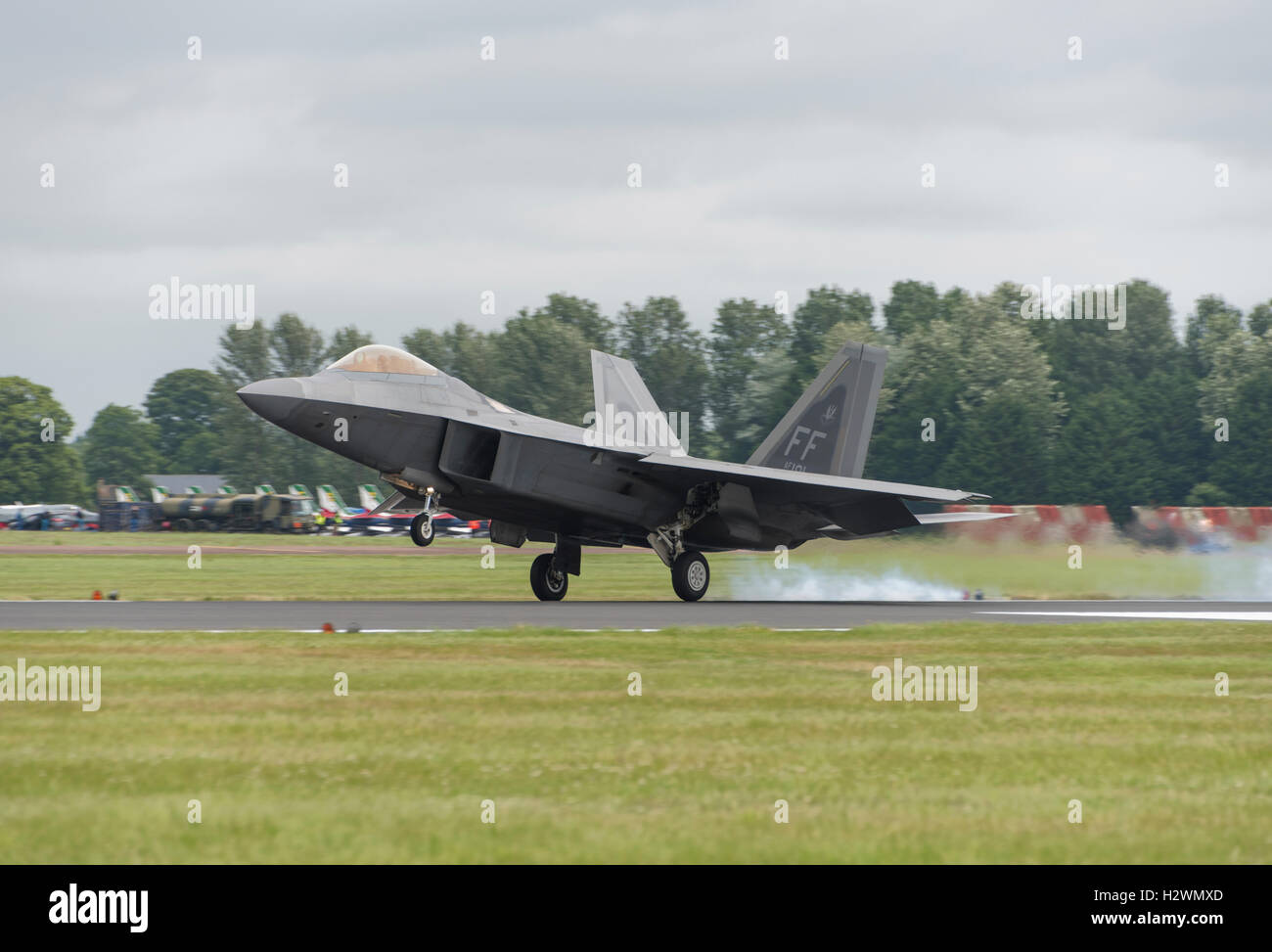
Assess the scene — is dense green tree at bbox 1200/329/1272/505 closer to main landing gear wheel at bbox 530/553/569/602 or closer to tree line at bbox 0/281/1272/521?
tree line at bbox 0/281/1272/521

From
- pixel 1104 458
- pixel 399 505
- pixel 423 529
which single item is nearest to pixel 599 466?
pixel 423 529

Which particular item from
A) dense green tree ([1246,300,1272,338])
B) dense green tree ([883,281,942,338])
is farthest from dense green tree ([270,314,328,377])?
dense green tree ([1246,300,1272,338])

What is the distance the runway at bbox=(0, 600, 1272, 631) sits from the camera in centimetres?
1683

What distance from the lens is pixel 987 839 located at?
20.4ft

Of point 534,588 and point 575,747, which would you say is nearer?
point 575,747

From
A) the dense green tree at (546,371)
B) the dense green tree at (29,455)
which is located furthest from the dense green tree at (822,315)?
the dense green tree at (29,455)

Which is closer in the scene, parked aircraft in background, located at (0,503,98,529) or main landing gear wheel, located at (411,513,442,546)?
main landing gear wheel, located at (411,513,442,546)

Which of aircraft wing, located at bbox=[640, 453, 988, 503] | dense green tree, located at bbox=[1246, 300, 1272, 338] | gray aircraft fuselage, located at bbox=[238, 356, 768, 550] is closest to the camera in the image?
gray aircraft fuselage, located at bbox=[238, 356, 768, 550]

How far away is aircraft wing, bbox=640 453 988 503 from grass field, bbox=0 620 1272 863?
8152 mm

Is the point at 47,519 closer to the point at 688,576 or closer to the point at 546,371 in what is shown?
the point at 546,371

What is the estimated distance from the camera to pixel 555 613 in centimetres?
1927
